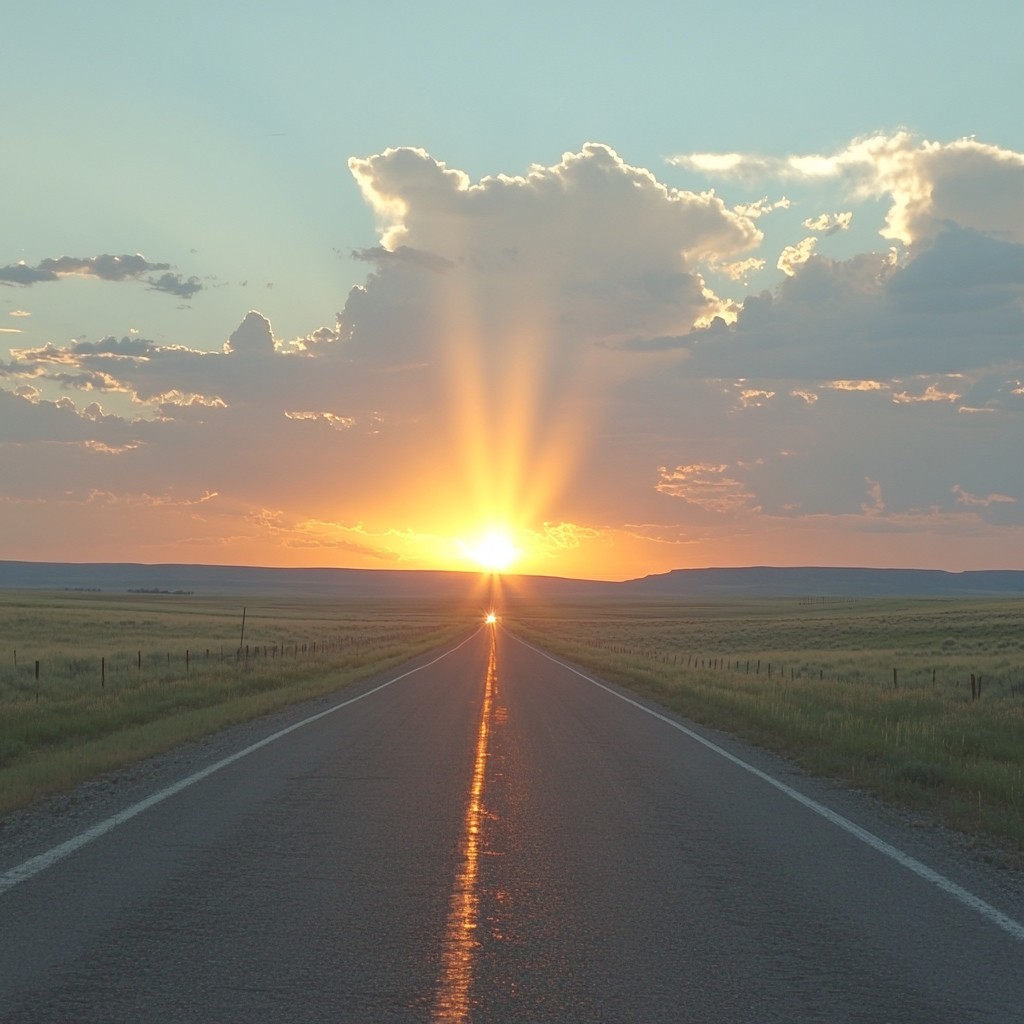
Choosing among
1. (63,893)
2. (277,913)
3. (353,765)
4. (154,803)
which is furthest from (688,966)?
(353,765)

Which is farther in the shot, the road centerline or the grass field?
the grass field

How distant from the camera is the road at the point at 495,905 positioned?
5531mm

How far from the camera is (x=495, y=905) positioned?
7.31 meters

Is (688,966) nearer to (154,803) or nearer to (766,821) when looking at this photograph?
(766,821)

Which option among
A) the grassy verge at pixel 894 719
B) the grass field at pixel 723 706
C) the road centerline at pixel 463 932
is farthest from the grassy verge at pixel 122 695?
the grassy verge at pixel 894 719

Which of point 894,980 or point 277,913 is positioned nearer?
point 894,980

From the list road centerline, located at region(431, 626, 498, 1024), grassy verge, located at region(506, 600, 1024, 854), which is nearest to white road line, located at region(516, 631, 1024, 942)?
grassy verge, located at region(506, 600, 1024, 854)

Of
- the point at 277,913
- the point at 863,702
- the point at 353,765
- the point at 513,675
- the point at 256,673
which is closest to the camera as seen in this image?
the point at 277,913

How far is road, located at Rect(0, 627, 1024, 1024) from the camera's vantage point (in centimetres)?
553

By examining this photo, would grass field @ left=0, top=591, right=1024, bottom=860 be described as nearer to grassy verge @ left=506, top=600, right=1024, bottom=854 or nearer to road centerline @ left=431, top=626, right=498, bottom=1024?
grassy verge @ left=506, top=600, right=1024, bottom=854

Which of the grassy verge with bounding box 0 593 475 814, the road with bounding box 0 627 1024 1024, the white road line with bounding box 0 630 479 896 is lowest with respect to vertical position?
the grassy verge with bounding box 0 593 475 814

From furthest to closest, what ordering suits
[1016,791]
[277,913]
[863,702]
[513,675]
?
[513,675]
[863,702]
[1016,791]
[277,913]

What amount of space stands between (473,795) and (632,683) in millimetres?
20920

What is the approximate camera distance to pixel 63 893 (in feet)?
24.4
